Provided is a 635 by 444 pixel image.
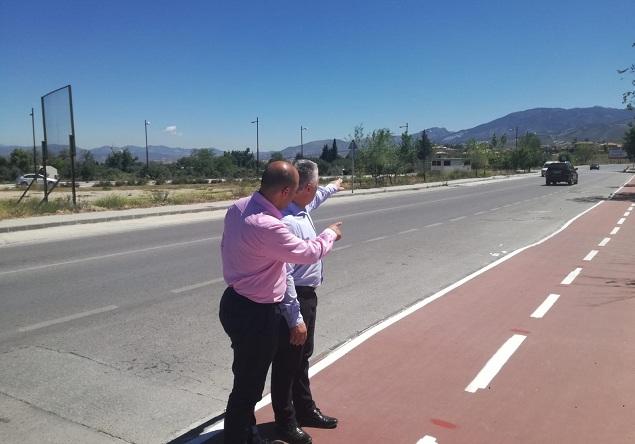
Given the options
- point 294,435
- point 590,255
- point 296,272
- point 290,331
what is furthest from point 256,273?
point 590,255

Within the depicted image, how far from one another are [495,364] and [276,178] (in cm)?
293

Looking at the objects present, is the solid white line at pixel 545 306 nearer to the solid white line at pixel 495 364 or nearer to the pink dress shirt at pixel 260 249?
the solid white line at pixel 495 364

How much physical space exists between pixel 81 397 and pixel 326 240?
2.38m

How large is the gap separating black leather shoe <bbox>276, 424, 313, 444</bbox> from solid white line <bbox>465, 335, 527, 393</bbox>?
1.46 metres

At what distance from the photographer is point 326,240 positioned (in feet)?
9.75

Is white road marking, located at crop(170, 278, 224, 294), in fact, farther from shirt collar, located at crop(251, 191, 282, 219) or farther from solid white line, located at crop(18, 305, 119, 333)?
shirt collar, located at crop(251, 191, 282, 219)

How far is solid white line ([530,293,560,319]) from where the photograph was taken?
6.31 meters

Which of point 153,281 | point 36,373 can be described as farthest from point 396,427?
point 153,281

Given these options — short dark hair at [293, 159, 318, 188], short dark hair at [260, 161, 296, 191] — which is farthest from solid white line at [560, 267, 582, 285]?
short dark hair at [260, 161, 296, 191]

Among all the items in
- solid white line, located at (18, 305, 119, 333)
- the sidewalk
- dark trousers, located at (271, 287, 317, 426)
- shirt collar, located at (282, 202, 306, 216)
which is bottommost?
solid white line, located at (18, 305, 119, 333)

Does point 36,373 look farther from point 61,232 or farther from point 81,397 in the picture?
point 61,232

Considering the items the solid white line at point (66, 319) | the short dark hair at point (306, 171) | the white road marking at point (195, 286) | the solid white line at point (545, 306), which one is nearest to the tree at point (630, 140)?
the solid white line at point (545, 306)

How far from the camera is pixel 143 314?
6406mm

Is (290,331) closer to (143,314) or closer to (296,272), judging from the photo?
(296,272)
